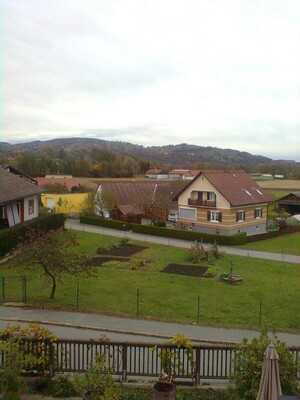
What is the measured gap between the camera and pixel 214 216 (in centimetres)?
3875

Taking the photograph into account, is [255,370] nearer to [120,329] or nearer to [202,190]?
[120,329]

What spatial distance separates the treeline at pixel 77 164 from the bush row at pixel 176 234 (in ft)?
56.0

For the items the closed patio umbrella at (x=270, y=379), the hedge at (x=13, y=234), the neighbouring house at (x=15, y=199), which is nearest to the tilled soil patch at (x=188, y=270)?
the hedge at (x=13, y=234)

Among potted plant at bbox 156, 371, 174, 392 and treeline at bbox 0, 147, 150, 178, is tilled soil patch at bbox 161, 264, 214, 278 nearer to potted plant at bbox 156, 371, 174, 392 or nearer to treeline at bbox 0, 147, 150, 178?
potted plant at bbox 156, 371, 174, 392

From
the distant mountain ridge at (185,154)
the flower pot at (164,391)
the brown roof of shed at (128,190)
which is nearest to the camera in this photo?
the flower pot at (164,391)

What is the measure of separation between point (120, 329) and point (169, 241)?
22097mm

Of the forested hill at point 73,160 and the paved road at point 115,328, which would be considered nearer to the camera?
the paved road at point 115,328

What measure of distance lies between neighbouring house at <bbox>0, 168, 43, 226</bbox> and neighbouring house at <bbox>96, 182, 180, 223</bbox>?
1273 centimetres

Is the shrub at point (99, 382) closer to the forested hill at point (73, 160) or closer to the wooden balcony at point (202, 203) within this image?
the forested hill at point (73, 160)

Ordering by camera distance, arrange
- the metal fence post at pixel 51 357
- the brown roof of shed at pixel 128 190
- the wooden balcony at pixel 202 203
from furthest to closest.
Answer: the brown roof of shed at pixel 128 190 → the wooden balcony at pixel 202 203 → the metal fence post at pixel 51 357

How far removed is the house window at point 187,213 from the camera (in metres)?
40.5

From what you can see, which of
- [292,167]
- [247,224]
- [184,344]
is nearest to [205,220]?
[247,224]

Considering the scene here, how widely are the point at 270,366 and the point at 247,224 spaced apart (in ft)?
110

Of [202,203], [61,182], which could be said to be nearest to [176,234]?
[202,203]
